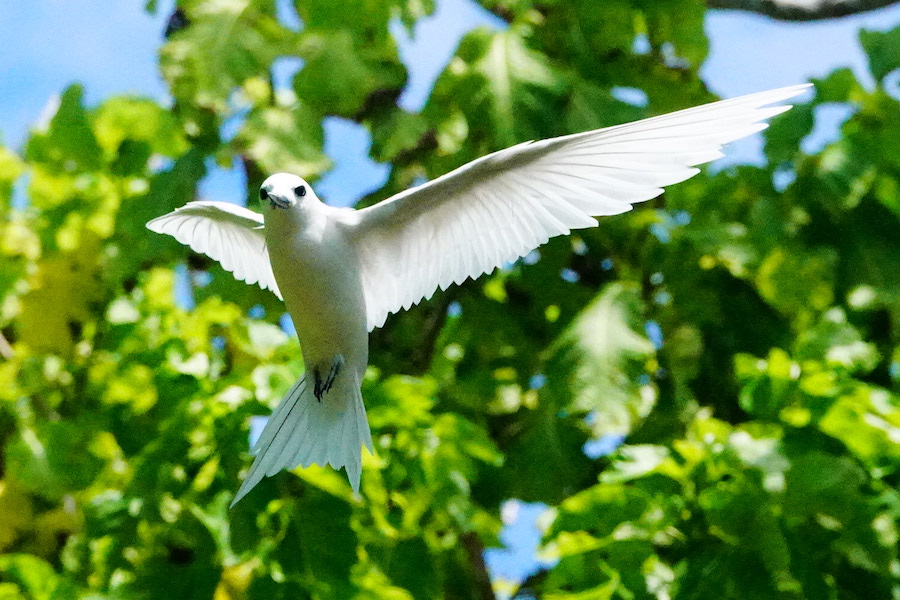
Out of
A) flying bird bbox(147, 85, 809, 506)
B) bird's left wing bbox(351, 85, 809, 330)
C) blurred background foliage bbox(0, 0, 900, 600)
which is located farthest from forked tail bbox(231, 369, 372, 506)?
blurred background foliage bbox(0, 0, 900, 600)

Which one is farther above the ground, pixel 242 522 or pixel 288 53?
pixel 288 53

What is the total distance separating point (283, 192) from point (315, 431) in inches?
16.4

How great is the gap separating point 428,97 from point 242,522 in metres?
1.50

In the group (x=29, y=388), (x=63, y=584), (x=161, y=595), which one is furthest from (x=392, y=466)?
(x=29, y=388)

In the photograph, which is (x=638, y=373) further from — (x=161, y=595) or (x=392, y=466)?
(x=161, y=595)

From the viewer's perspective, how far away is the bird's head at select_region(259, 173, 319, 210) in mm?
1343

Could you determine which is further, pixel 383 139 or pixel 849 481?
pixel 383 139

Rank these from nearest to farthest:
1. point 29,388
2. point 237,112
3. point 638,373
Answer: point 638,373 → point 29,388 → point 237,112

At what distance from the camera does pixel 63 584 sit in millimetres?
2492

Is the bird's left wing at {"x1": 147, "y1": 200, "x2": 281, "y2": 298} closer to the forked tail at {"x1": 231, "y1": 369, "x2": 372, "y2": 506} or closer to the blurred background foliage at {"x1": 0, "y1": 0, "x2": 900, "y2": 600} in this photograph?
the forked tail at {"x1": 231, "y1": 369, "x2": 372, "y2": 506}

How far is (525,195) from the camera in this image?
156 centimetres

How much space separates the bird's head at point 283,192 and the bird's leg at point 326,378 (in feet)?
0.84

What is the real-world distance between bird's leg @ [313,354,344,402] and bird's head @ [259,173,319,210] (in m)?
0.26

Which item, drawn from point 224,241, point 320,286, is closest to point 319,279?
point 320,286
